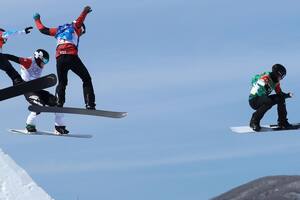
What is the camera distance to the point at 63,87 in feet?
87.7

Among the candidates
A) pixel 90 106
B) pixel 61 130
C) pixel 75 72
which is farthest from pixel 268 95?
pixel 61 130

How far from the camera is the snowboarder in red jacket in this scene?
87.7ft

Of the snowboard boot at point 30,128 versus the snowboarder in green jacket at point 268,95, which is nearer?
the snowboarder in green jacket at point 268,95

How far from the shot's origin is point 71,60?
26.8 m

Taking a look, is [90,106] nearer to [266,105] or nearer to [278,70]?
[266,105]

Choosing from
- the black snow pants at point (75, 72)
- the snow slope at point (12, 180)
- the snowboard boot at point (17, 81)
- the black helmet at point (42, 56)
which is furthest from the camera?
the snow slope at point (12, 180)

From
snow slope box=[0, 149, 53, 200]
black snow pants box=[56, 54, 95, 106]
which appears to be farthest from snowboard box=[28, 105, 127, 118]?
snow slope box=[0, 149, 53, 200]

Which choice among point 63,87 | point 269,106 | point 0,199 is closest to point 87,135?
point 63,87

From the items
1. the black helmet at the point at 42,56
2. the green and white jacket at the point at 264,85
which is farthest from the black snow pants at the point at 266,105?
the black helmet at the point at 42,56

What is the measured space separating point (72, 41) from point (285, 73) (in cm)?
760

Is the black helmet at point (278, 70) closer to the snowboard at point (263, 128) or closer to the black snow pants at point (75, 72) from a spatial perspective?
the snowboard at point (263, 128)

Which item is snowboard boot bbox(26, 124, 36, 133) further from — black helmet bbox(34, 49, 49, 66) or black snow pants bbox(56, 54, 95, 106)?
black snow pants bbox(56, 54, 95, 106)

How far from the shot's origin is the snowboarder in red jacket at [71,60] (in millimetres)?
26734

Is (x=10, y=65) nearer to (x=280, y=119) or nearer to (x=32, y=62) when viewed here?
(x=32, y=62)
